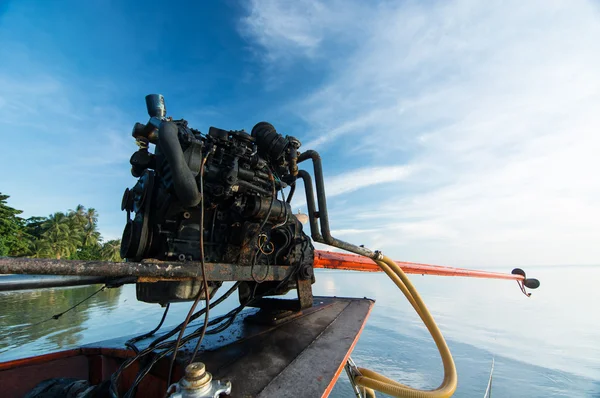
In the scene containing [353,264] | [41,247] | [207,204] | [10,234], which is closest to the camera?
[207,204]

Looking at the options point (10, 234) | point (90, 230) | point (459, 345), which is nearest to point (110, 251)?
point (90, 230)

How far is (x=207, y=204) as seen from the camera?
208cm

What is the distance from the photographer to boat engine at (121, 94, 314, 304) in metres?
1.91

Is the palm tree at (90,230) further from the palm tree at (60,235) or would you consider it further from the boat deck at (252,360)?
the boat deck at (252,360)

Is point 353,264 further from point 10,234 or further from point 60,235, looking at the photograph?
point 60,235

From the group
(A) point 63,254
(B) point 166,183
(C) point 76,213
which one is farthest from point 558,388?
(C) point 76,213

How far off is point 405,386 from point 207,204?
94.6 inches

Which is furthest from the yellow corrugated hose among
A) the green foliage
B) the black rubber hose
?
the green foliage

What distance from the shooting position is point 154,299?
75.2 inches

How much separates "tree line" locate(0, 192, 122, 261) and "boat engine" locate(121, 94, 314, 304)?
33.0m

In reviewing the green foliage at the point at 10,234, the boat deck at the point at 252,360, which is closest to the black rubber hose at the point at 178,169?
the boat deck at the point at 252,360

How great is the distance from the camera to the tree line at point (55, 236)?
29.6 metres

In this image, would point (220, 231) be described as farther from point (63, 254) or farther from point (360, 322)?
point (63, 254)

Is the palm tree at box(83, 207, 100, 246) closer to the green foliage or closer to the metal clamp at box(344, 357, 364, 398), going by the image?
the green foliage
